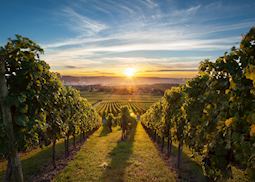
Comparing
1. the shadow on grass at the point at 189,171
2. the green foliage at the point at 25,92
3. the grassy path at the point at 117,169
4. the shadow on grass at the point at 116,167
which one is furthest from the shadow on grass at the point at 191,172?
the green foliage at the point at 25,92

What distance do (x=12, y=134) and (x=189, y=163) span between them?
2090 centimetres

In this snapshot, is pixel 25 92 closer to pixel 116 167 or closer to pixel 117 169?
pixel 117 169

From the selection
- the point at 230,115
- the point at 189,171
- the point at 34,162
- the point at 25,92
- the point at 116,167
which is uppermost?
the point at 25,92

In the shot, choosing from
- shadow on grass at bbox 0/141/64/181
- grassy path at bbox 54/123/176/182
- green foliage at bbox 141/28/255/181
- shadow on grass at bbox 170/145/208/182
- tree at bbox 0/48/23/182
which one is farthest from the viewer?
shadow on grass at bbox 0/141/64/181

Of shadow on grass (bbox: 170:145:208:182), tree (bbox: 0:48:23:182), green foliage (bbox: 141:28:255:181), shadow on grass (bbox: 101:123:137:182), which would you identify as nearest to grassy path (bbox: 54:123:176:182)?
shadow on grass (bbox: 101:123:137:182)

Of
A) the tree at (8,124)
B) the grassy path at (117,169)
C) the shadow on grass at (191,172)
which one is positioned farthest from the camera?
the shadow on grass at (191,172)

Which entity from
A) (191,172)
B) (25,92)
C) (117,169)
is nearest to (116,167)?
(117,169)

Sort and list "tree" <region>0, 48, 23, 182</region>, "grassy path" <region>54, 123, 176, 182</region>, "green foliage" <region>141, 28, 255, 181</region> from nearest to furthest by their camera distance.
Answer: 1. "green foliage" <region>141, 28, 255, 181</region>
2. "tree" <region>0, 48, 23, 182</region>
3. "grassy path" <region>54, 123, 176, 182</region>

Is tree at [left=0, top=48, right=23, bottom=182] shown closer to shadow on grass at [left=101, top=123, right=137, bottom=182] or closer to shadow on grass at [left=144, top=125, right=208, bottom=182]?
shadow on grass at [left=101, top=123, right=137, bottom=182]

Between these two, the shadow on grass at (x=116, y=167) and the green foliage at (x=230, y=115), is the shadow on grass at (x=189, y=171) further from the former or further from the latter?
the green foliage at (x=230, y=115)

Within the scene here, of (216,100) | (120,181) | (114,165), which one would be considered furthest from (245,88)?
(114,165)

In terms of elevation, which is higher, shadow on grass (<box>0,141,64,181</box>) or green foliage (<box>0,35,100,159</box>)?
green foliage (<box>0,35,100,159</box>)

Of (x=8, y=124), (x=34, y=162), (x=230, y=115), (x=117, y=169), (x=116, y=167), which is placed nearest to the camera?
(x=8, y=124)

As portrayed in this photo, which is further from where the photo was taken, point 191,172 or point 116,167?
point 116,167
